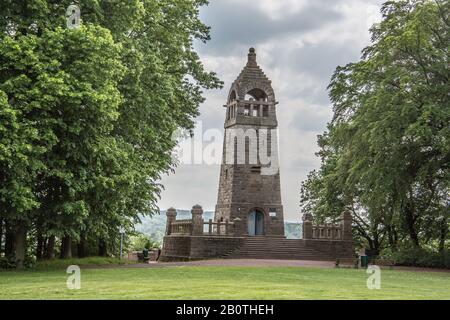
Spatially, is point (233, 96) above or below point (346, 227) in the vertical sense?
above

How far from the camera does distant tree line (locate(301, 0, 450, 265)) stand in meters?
30.3

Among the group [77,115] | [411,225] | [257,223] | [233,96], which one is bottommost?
[411,225]

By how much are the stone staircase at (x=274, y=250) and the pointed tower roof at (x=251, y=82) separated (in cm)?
1006

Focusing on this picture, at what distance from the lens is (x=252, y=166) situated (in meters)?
44.7

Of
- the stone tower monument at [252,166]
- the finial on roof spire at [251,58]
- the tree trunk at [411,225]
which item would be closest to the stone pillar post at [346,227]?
the tree trunk at [411,225]

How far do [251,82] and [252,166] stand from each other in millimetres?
5754

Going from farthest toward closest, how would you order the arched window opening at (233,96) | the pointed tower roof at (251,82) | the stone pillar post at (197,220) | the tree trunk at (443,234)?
1. the arched window opening at (233,96)
2. the pointed tower roof at (251,82)
3. the tree trunk at (443,234)
4. the stone pillar post at (197,220)

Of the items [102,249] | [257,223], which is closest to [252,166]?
[257,223]

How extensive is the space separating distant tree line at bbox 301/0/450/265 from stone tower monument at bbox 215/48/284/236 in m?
7.63

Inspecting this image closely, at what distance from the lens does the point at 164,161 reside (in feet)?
105

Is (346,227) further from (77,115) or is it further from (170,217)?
(77,115)

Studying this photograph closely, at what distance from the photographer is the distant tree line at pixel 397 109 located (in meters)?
Answer: 30.3

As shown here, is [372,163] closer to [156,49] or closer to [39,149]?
[156,49]

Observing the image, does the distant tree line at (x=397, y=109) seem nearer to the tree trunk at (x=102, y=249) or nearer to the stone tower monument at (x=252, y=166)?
the stone tower monument at (x=252, y=166)
